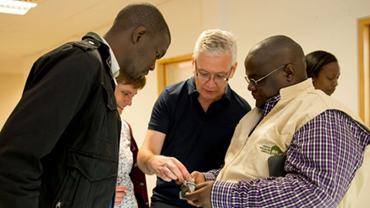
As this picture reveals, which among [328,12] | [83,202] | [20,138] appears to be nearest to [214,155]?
[83,202]

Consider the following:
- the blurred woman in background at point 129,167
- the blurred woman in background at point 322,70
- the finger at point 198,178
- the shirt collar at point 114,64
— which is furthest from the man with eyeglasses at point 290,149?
the blurred woman in background at point 322,70

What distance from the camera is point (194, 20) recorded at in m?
4.03

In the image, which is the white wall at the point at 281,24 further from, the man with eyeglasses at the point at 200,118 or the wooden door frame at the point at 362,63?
the man with eyeglasses at the point at 200,118

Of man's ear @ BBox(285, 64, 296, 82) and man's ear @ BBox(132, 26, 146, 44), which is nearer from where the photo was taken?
man's ear @ BBox(132, 26, 146, 44)

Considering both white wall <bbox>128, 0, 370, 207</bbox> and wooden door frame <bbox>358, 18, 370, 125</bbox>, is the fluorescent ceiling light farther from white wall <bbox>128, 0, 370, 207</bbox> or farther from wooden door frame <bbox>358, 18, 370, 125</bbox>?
wooden door frame <bbox>358, 18, 370, 125</bbox>

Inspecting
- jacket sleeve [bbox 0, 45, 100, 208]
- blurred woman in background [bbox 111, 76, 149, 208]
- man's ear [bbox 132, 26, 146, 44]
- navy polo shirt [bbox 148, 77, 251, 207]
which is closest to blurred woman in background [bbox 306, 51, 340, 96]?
navy polo shirt [bbox 148, 77, 251, 207]

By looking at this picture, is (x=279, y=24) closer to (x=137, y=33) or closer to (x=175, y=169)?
(x=175, y=169)

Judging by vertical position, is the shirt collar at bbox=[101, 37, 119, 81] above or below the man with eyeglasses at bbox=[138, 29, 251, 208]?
above

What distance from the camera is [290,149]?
104 centimetres

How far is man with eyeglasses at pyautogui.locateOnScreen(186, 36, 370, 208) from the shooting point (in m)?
0.94

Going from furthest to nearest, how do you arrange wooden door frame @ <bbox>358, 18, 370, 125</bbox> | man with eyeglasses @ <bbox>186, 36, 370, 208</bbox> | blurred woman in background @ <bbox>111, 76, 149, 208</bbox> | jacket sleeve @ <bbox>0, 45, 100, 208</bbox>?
wooden door frame @ <bbox>358, 18, 370, 125</bbox>
blurred woman in background @ <bbox>111, 76, 149, 208</bbox>
man with eyeglasses @ <bbox>186, 36, 370, 208</bbox>
jacket sleeve @ <bbox>0, 45, 100, 208</bbox>

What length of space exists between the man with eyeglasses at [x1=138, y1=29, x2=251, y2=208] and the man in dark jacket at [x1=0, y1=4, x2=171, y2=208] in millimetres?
752

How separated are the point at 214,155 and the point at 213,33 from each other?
0.68 metres

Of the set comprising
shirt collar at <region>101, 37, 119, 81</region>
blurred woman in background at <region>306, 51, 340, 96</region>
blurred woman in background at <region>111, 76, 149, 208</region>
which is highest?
shirt collar at <region>101, 37, 119, 81</region>
